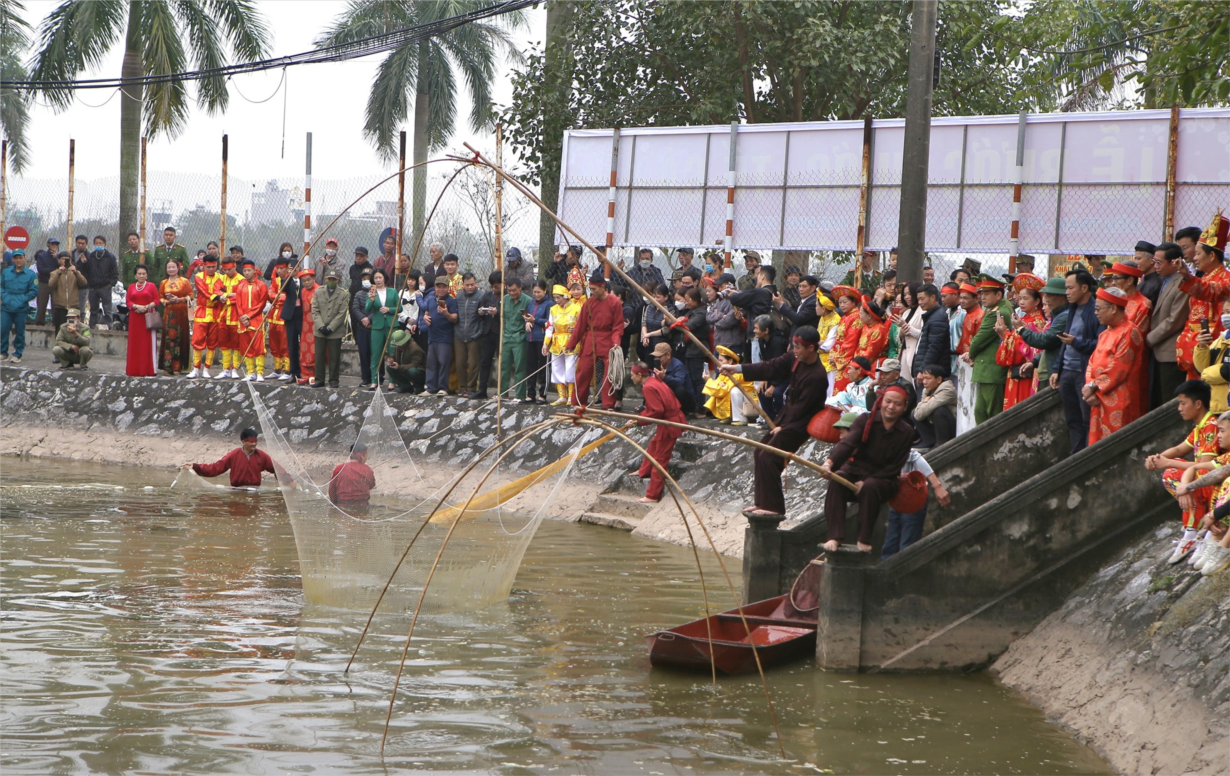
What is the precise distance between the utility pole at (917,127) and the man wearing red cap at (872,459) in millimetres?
2986

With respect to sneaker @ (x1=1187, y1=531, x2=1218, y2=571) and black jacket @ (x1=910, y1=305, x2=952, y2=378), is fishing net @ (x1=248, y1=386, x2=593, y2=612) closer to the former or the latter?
black jacket @ (x1=910, y1=305, x2=952, y2=378)

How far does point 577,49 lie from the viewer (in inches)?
857

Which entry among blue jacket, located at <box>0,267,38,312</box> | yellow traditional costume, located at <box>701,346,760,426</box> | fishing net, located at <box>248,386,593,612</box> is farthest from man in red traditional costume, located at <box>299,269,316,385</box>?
fishing net, located at <box>248,386,593,612</box>

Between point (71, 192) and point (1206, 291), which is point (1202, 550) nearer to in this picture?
point (1206, 291)

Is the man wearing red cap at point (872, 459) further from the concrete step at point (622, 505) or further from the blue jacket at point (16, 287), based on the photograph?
the blue jacket at point (16, 287)

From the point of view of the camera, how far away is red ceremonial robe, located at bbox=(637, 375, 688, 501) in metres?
13.9

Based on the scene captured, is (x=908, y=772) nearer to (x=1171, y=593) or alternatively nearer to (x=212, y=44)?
(x=1171, y=593)

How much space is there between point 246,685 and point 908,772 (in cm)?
383

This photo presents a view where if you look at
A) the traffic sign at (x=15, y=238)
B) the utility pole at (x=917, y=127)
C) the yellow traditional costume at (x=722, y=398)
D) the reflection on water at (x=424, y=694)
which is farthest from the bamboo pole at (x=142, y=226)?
the utility pole at (x=917, y=127)

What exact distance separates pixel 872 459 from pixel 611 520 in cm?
559

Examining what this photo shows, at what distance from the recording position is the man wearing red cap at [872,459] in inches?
350

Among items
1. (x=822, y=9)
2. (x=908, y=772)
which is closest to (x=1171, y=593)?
(x=908, y=772)

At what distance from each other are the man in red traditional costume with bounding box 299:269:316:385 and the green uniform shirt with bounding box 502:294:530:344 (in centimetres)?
332

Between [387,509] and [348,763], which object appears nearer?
[348,763]
